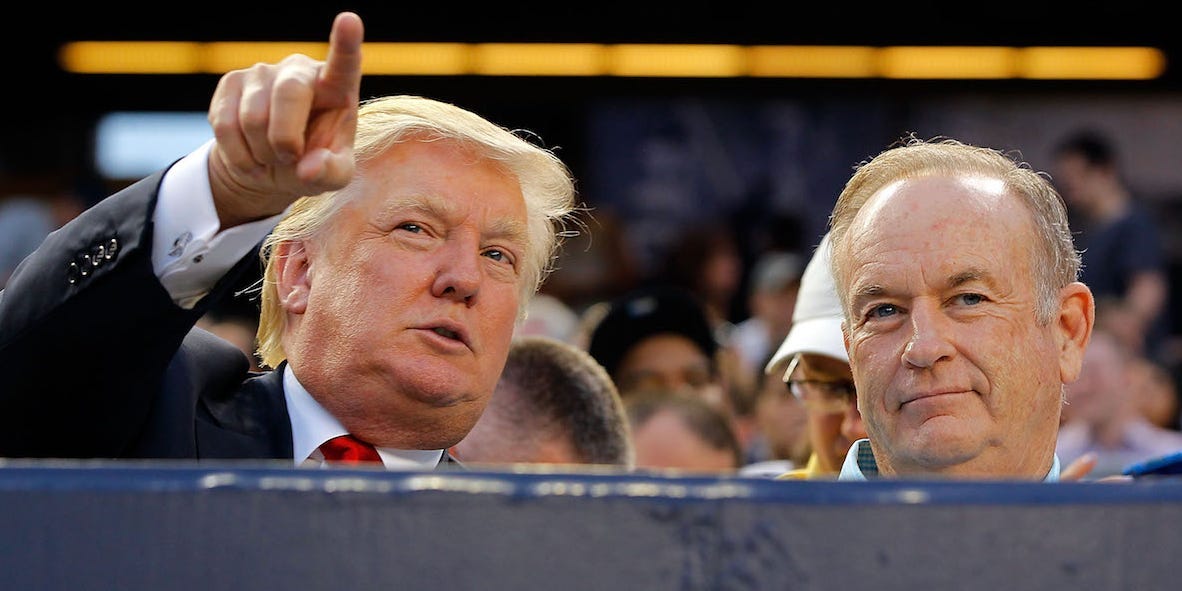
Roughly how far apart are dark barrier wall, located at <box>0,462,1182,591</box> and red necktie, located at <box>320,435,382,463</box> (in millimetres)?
998

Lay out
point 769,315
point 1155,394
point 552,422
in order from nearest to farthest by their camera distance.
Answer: point 552,422 < point 1155,394 < point 769,315

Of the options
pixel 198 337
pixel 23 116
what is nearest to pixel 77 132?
pixel 23 116

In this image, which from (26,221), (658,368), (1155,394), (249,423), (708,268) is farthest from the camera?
(708,268)

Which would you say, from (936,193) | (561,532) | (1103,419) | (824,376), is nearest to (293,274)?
(936,193)

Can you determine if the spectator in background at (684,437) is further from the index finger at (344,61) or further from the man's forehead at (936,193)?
the index finger at (344,61)

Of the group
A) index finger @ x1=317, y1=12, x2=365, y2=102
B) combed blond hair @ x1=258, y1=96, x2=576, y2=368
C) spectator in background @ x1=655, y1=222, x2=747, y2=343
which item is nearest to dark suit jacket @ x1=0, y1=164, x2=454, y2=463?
index finger @ x1=317, y1=12, x2=365, y2=102

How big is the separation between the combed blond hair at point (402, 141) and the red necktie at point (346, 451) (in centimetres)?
28

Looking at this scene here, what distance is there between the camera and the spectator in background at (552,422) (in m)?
3.02

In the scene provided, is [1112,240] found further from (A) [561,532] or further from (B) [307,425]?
(A) [561,532]

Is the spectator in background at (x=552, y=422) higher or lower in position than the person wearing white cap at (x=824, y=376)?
lower

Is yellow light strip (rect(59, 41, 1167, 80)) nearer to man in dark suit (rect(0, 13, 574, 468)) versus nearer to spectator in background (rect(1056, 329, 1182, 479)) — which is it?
spectator in background (rect(1056, 329, 1182, 479))

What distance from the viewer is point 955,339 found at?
1.97 metres

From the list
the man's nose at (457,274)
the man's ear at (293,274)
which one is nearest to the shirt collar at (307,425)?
the man's ear at (293,274)

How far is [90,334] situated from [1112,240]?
5.87 metres
